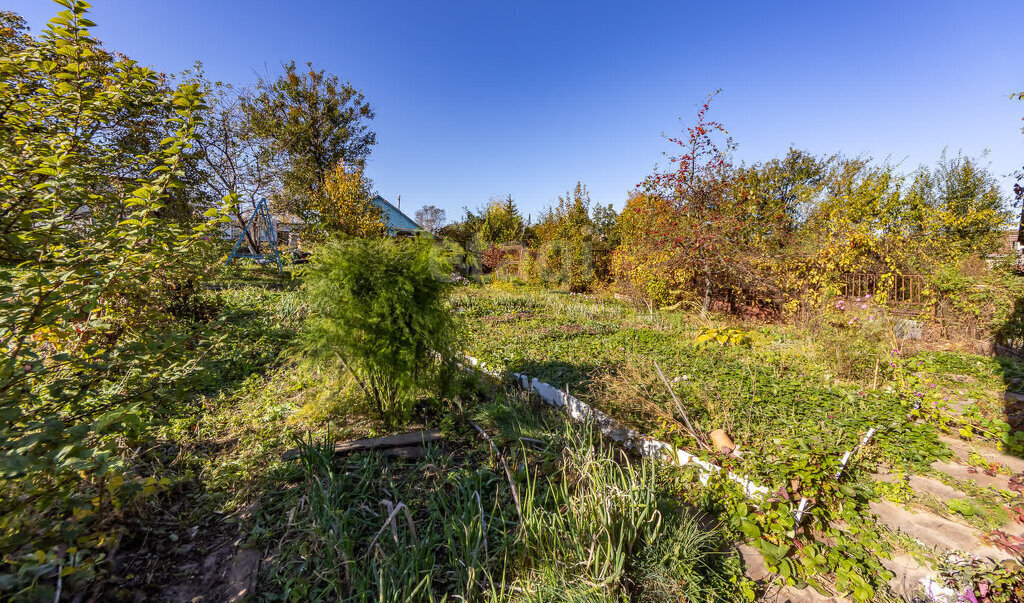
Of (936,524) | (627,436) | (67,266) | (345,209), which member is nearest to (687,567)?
(627,436)

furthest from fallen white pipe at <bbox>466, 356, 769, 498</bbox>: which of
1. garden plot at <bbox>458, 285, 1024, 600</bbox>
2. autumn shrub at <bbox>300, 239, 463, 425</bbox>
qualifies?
autumn shrub at <bbox>300, 239, 463, 425</bbox>

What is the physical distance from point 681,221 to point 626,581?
755 cm

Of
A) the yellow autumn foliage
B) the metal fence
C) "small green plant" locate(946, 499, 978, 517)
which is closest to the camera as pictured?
"small green plant" locate(946, 499, 978, 517)

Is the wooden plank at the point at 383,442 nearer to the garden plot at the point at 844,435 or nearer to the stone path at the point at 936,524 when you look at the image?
the garden plot at the point at 844,435

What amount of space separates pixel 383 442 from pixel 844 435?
350 cm

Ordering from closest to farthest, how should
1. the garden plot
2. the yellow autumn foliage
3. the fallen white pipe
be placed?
the garden plot
the fallen white pipe
the yellow autumn foliage

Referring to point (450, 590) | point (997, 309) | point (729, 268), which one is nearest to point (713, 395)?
point (450, 590)

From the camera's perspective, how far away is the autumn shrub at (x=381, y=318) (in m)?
2.76

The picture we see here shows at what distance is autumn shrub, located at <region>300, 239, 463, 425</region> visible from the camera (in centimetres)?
276

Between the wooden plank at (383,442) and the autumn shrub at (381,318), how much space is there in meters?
0.25

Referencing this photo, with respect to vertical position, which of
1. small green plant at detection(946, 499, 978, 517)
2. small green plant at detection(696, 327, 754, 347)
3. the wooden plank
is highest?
small green plant at detection(696, 327, 754, 347)

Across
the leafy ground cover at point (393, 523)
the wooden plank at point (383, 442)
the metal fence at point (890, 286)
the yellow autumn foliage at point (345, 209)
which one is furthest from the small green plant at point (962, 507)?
the yellow autumn foliage at point (345, 209)

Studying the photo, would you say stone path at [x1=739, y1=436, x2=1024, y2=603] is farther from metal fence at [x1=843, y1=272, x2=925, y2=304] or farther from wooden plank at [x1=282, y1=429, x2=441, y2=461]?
metal fence at [x1=843, y1=272, x2=925, y2=304]

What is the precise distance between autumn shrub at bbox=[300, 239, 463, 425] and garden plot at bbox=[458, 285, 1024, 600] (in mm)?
1514
